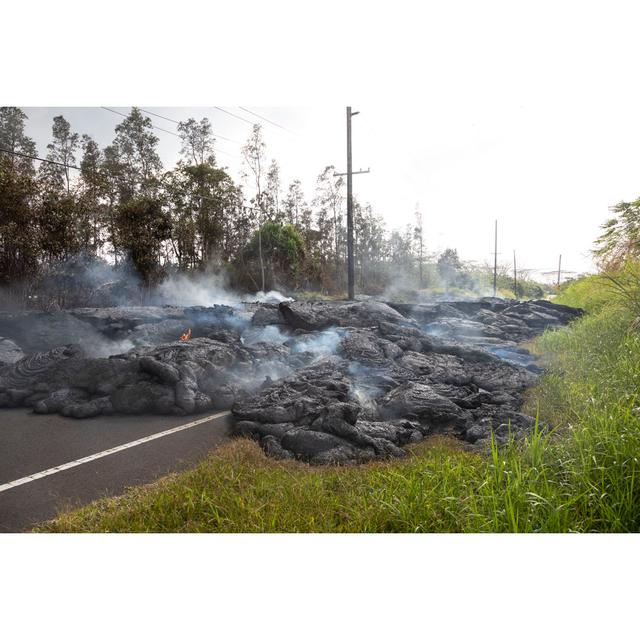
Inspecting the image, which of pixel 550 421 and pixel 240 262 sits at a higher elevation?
pixel 240 262

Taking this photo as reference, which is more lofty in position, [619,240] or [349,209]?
[349,209]

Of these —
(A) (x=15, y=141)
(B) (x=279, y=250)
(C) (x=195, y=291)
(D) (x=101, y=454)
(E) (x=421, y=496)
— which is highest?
(A) (x=15, y=141)

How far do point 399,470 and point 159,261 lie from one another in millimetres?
2160

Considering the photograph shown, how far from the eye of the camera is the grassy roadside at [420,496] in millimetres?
1790

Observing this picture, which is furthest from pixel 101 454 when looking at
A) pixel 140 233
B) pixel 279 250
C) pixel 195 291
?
Answer: pixel 279 250

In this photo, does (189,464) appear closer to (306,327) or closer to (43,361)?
(43,361)

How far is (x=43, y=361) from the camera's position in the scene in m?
3.64

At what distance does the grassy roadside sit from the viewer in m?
1.79

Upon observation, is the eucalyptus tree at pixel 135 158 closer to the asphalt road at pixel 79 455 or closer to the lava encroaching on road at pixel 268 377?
the lava encroaching on road at pixel 268 377

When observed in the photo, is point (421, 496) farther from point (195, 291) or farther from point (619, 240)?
point (619, 240)

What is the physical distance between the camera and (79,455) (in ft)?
9.37

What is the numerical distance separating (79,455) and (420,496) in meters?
2.11

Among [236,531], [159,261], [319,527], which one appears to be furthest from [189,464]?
[159,261]

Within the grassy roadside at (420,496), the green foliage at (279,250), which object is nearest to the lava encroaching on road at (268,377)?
the grassy roadside at (420,496)
